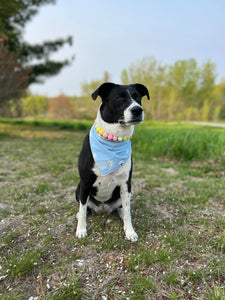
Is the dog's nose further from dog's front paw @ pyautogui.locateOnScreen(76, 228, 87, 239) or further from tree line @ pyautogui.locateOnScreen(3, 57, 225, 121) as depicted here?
tree line @ pyautogui.locateOnScreen(3, 57, 225, 121)

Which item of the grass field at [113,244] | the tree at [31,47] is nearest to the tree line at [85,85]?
the tree at [31,47]

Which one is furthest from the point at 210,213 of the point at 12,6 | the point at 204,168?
the point at 12,6

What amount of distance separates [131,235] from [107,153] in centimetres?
98

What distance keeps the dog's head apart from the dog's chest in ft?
1.71

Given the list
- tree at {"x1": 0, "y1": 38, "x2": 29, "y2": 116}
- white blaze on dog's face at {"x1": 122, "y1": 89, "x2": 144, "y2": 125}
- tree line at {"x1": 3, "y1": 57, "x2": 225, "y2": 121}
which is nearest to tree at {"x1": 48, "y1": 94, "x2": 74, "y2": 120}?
tree line at {"x1": 3, "y1": 57, "x2": 225, "y2": 121}

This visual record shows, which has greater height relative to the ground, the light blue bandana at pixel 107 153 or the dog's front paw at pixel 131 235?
the light blue bandana at pixel 107 153

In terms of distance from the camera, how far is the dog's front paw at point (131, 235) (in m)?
2.16

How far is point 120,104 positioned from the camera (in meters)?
1.99

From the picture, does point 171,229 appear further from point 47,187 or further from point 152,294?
point 47,187

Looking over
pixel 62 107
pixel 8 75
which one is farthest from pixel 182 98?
pixel 8 75

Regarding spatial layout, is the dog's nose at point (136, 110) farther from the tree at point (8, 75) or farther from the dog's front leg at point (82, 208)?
the tree at point (8, 75)

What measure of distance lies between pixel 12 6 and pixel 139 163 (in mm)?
8230

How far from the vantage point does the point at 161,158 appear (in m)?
6.05

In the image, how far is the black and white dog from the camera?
200 centimetres
